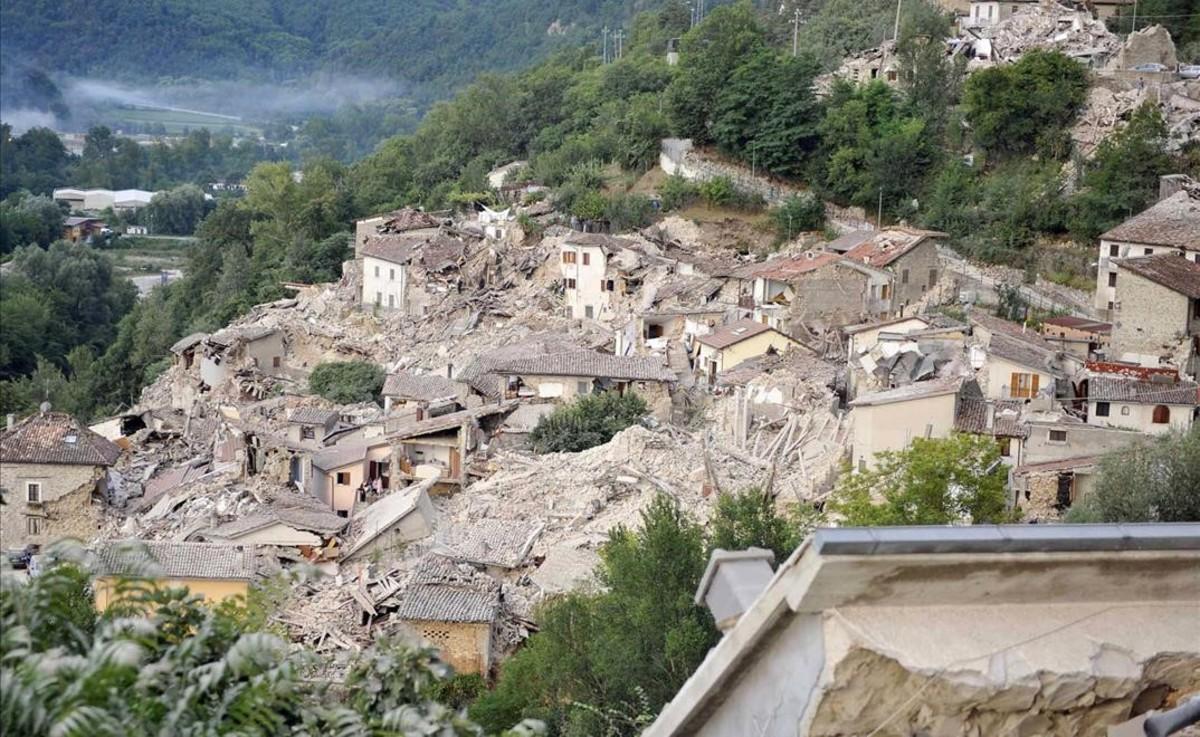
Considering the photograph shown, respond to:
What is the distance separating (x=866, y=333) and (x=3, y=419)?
804 inches

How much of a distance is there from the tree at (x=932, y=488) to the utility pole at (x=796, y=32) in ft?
82.2

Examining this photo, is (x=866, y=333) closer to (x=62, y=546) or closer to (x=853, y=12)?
(x=62, y=546)

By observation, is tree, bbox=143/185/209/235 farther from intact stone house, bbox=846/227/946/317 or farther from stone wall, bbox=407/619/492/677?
stone wall, bbox=407/619/492/677

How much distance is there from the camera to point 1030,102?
3075 cm

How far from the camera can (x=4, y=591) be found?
136 inches

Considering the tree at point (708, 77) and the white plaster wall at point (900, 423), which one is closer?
the white plaster wall at point (900, 423)

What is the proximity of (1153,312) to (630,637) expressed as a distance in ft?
39.9

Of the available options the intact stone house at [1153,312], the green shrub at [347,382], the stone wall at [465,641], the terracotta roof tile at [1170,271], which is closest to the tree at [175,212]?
the green shrub at [347,382]

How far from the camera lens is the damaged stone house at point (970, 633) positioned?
3393 mm

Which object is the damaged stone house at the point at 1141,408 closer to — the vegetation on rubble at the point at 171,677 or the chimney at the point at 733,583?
the chimney at the point at 733,583

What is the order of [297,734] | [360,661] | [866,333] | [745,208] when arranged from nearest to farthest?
1. [297,734]
2. [360,661]
3. [866,333]
4. [745,208]

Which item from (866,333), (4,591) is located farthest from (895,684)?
(866,333)

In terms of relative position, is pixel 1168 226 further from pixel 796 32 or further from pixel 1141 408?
pixel 796 32

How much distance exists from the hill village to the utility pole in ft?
32.9
